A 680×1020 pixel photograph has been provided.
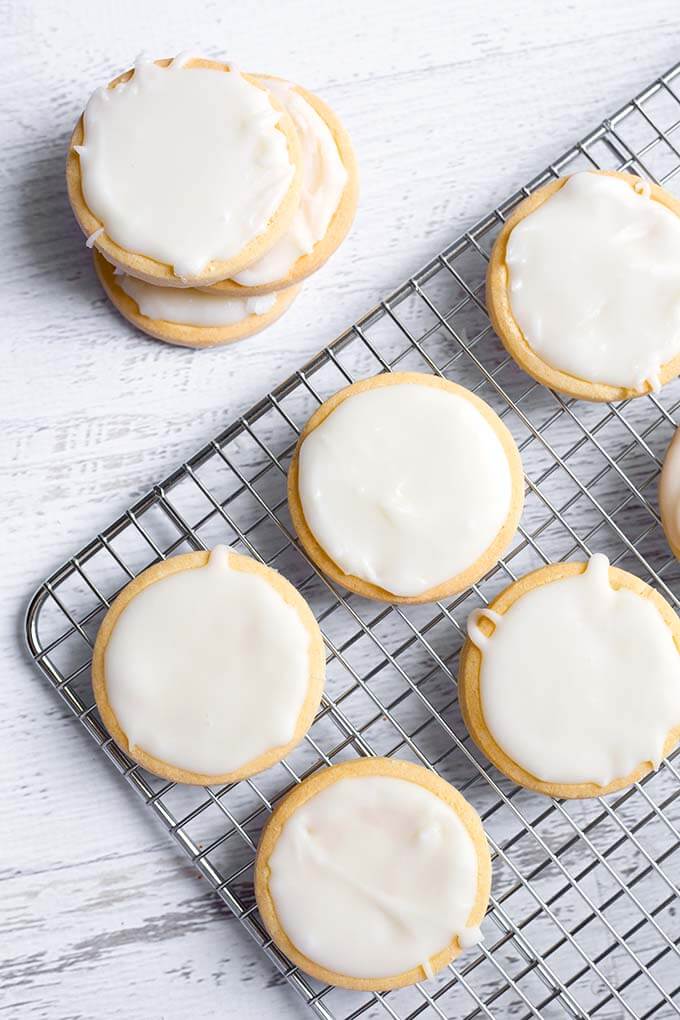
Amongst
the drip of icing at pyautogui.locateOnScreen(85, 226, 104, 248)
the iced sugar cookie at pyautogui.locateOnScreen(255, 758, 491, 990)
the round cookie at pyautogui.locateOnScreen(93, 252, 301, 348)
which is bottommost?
the iced sugar cookie at pyautogui.locateOnScreen(255, 758, 491, 990)

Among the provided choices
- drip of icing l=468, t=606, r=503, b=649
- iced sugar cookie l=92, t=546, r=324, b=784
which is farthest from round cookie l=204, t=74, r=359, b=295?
drip of icing l=468, t=606, r=503, b=649


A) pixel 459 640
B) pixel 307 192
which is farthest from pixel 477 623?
pixel 307 192

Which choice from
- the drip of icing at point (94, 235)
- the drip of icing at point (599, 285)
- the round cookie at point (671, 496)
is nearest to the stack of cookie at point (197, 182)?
the drip of icing at point (94, 235)

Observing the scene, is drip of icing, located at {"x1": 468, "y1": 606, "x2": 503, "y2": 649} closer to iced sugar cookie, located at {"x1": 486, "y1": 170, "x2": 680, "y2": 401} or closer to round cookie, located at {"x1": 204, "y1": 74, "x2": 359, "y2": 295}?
iced sugar cookie, located at {"x1": 486, "y1": 170, "x2": 680, "y2": 401}

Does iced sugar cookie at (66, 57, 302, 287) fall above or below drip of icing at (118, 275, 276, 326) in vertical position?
above

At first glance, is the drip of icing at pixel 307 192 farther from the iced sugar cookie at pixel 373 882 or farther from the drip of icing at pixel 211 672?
the iced sugar cookie at pixel 373 882

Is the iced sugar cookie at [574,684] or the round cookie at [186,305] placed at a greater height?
the round cookie at [186,305]

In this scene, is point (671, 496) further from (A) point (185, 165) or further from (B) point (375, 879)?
(A) point (185, 165)

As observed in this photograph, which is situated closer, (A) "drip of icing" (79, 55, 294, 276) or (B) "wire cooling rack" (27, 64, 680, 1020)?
(A) "drip of icing" (79, 55, 294, 276)
